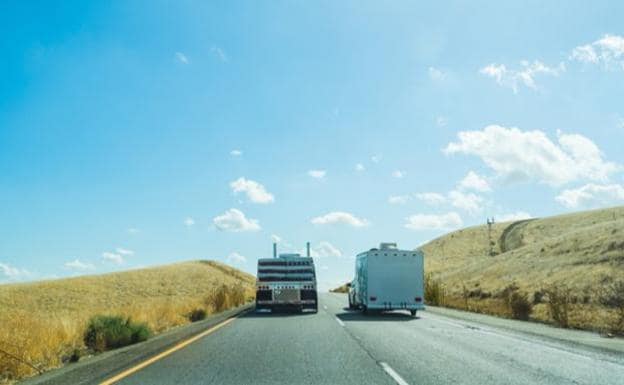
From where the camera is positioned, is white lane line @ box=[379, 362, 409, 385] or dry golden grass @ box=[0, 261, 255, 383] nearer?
white lane line @ box=[379, 362, 409, 385]

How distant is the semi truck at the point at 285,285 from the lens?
26.8 metres

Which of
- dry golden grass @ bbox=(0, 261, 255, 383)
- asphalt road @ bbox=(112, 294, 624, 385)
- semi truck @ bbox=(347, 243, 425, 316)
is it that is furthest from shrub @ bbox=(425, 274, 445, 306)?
asphalt road @ bbox=(112, 294, 624, 385)

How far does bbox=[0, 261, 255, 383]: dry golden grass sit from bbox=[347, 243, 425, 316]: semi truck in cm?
777

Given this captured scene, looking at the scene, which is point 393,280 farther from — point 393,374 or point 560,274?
point 560,274

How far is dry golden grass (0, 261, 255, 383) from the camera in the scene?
11.2 meters

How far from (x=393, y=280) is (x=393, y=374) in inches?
648

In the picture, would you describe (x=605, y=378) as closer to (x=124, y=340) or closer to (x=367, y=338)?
(x=367, y=338)

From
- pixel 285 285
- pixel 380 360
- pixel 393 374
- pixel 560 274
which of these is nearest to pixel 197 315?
pixel 285 285

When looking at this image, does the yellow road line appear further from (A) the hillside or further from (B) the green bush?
(A) the hillside

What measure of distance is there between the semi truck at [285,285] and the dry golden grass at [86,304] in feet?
11.6

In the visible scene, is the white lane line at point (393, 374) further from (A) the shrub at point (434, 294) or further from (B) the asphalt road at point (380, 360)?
(A) the shrub at point (434, 294)

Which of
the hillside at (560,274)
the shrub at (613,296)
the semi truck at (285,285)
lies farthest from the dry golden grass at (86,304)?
the shrub at (613,296)

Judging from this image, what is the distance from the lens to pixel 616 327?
61.9ft

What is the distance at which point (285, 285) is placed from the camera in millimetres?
26891
